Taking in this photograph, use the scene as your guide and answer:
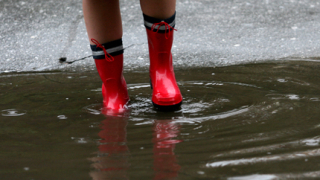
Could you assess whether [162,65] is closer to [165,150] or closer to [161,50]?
[161,50]

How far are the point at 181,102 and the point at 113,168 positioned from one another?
545mm

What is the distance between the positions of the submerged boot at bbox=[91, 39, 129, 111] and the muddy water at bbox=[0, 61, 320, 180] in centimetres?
6

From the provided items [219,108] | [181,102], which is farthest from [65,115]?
[219,108]

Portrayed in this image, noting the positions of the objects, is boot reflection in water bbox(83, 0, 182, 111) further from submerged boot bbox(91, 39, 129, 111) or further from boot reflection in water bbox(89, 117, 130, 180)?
boot reflection in water bbox(89, 117, 130, 180)

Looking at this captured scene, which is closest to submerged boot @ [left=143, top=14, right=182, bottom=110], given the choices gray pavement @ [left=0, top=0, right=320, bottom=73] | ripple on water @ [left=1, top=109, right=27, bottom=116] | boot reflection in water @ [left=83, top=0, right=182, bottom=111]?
boot reflection in water @ [left=83, top=0, right=182, bottom=111]

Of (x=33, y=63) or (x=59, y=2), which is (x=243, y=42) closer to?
(x=33, y=63)

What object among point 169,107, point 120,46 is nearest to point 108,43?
point 120,46

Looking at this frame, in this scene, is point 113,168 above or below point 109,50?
below

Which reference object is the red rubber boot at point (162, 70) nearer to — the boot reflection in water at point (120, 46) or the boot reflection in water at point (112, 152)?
the boot reflection in water at point (120, 46)

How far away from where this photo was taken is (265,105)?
1.28 metres

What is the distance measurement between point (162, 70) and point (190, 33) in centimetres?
136

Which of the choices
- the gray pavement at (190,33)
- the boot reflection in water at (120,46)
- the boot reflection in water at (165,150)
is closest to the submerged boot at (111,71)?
the boot reflection in water at (120,46)

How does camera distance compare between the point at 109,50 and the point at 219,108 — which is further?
the point at 109,50

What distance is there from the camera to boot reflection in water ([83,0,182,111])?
1.33 metres
